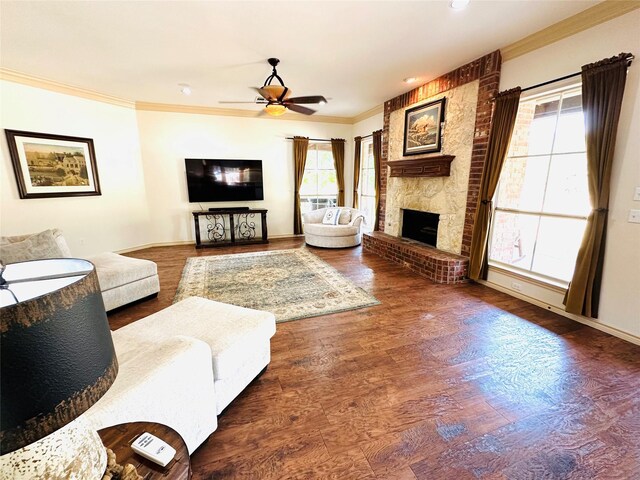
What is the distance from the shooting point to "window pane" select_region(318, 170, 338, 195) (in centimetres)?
700

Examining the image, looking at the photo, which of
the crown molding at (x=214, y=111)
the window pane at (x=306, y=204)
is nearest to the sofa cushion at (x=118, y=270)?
the crown molding at (x=214, y=111)

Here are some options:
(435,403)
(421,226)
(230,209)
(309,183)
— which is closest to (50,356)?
(435,403)

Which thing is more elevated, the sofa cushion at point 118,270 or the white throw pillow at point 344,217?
the white throw pillow at point 344,217

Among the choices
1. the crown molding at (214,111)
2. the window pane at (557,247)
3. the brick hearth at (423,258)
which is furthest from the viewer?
the crown molding at (214,111)

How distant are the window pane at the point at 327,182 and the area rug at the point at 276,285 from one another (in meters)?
2.54

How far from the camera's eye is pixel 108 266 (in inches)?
120

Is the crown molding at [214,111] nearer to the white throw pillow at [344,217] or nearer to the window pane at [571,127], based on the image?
the white throw pillow at [344,217]

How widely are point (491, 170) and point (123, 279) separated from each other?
174 inches

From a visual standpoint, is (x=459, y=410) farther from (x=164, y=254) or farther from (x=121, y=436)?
(x=164, y=254)

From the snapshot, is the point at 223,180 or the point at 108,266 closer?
the point at 108,266

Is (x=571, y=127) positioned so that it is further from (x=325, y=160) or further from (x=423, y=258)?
(x=325, y=160)

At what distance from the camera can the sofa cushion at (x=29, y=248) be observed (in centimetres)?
237

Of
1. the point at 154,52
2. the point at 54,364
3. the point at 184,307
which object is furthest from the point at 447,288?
the point at 154,52

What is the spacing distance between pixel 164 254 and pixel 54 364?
5.47 metres
